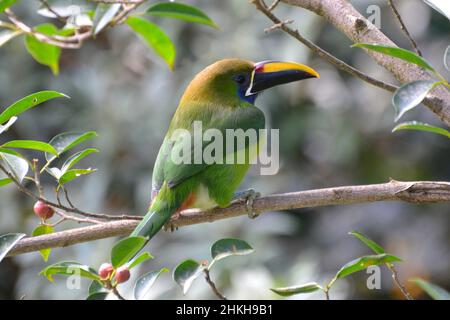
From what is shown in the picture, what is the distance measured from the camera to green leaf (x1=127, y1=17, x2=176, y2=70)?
7.27 ft

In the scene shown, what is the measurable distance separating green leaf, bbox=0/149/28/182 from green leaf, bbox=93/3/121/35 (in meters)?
0.46

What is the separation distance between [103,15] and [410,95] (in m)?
0.95

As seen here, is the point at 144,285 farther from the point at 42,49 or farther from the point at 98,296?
the point at 42,49

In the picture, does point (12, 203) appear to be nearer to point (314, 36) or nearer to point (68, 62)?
point (68, 62)

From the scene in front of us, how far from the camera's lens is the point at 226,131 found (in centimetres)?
296

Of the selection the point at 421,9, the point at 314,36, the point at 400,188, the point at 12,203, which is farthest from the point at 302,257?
the point at 400,188

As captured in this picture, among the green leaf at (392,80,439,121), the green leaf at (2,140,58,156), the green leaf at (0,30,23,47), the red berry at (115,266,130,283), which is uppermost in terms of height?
the green leaf at (0,30,23,47)

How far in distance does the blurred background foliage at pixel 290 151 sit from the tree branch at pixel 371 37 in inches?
77.0

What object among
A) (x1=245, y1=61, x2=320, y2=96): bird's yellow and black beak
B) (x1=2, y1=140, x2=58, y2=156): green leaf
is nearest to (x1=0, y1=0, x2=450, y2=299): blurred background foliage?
(x1=245, y1=61, x2=320, y2=96): bird's yellow and black beak

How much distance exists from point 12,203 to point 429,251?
275 centimetres

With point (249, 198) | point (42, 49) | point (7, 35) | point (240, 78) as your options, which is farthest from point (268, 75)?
point (7, 35)

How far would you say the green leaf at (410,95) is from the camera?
1636 mm

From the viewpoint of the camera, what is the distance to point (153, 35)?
7.45 ft

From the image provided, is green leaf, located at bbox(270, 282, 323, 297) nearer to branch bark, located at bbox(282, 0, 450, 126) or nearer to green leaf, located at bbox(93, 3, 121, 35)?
branch bark, located at bbox(282, 0, 450, 126)
